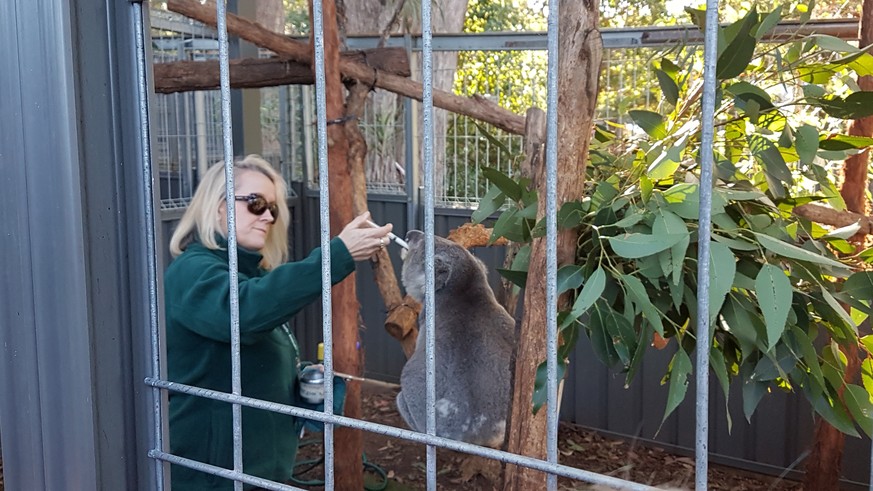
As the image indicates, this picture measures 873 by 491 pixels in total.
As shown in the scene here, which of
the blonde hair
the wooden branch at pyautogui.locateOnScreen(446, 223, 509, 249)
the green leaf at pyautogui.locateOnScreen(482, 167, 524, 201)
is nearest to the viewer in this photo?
the green leaf at pyautogui.locateOnScreen(482, 167, 524, 201)

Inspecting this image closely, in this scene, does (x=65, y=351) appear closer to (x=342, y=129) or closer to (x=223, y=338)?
(x=223, y=338)

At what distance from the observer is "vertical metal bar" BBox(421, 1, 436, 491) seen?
1.00 meters

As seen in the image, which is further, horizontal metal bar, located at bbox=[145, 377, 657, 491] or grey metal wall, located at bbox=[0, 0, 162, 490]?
grey metal wall, located at bbox=[0, 0, 162, 490]

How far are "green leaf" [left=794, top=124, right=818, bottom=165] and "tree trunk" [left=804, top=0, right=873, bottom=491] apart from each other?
2.99 feet

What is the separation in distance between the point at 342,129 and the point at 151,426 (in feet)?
5.79

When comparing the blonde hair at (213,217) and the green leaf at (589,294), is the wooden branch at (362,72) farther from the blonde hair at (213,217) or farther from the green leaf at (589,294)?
the green leaf at (589,294)

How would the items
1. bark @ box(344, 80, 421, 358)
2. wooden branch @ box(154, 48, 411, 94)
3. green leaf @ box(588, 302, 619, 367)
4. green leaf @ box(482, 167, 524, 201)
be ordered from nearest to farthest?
green leaf @ box(588, 302, 619, 367) → green leaf @ box(482, 167, 524, 201) → bark @ box(344, 80, 421, 358) → wooden branch @ box(154, 48, 411, 94)

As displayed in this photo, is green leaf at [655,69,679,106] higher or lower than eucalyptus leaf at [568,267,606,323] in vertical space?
higher

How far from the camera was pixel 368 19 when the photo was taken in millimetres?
Result: 9352

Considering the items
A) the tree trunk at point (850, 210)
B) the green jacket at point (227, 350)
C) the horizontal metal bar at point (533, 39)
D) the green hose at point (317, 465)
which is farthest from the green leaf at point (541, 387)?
the green hose at point (317, 465)

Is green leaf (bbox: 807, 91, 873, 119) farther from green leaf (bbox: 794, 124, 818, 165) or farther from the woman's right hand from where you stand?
the woman's right hand

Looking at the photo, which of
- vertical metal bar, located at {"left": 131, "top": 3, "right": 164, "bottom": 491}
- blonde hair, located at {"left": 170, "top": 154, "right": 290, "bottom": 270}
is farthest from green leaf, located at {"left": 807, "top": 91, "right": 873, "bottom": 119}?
blonde hair, located at {"left": 170, "top": 154, "right": 290, "bottom": 270}

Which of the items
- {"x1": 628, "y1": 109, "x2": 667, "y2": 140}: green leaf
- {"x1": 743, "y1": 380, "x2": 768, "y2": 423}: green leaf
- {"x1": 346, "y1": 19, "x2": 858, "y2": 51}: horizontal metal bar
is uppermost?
{"x1": 346, "y1": 19, "x2": 858, "y2": 51}: horizontal metal bar

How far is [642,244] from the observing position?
990 millimetres
